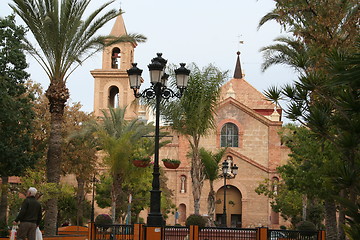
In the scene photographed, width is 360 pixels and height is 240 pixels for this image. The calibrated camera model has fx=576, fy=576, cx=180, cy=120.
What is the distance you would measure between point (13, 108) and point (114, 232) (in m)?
8.52

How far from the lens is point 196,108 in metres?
24.0

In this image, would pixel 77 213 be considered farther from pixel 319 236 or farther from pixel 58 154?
pixel 319 236

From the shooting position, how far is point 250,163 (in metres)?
50.6

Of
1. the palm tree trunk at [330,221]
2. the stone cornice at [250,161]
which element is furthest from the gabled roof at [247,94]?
the palm tree trunk at [330,221]

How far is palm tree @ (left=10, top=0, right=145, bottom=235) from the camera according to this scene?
1938 centimetres

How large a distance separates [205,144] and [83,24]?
3301 centimetres

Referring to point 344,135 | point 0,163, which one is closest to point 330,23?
point 344,135

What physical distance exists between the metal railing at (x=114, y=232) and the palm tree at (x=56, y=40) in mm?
2191

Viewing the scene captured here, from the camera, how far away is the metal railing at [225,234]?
1650 cm

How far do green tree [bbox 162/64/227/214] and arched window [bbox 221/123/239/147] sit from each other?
27308 millimetres

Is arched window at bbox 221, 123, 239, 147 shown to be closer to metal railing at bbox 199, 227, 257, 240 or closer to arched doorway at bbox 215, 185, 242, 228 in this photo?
arched doorway at bbox 215, 185, 242, 228

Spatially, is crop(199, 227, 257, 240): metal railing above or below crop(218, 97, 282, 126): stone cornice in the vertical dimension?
below

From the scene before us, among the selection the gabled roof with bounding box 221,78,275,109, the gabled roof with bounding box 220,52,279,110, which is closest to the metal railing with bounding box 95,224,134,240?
the gabled roof with bounding box 220,52,279,110

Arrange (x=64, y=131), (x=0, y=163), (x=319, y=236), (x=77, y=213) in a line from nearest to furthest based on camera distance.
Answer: (x=319, y=236) < (x=0, y=163) < (x=64, y=131) < (x=77, y=213)
